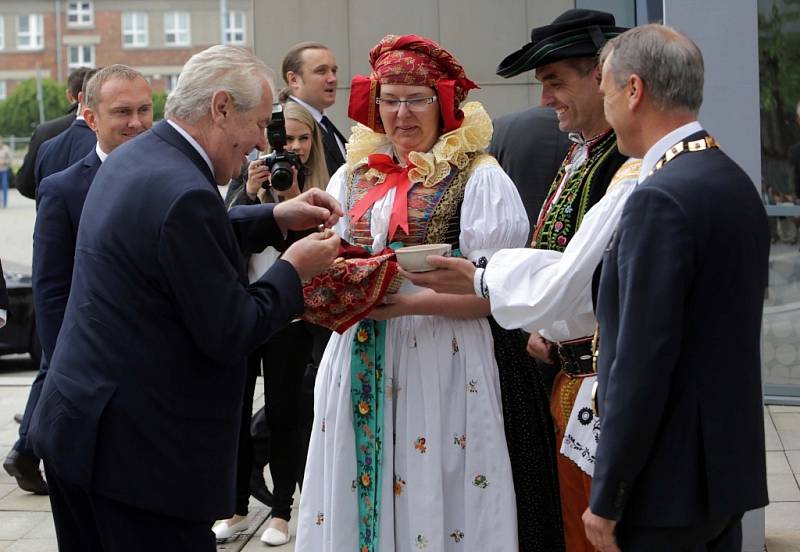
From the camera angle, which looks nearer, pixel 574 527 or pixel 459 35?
pixel 574 527

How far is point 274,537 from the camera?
5.18 metres

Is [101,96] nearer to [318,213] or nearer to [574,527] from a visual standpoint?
[318,213]

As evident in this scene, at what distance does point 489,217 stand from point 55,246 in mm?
1610

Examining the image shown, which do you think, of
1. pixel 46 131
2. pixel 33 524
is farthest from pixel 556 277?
pixel 46 131

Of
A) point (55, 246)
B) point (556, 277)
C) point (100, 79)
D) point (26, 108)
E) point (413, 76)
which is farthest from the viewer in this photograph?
point (26, 108)

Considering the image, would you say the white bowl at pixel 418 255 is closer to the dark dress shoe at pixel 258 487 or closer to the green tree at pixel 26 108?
the dark dress shoe at pixel 258 487

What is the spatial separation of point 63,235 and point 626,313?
8.07 ft

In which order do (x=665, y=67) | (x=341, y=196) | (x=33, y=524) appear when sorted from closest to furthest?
(x=665, y=67) → (x=341, y=196) → (x=33, y=524)

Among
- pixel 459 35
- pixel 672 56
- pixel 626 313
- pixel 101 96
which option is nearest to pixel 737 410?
pixel 626 313

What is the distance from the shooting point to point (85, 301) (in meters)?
2.90

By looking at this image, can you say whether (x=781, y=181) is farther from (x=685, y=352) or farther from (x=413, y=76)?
(x=685, y=352)

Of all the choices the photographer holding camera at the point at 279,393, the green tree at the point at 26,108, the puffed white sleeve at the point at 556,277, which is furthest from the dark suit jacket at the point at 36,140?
the green tree at the point at 26,108

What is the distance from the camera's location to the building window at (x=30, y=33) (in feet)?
247

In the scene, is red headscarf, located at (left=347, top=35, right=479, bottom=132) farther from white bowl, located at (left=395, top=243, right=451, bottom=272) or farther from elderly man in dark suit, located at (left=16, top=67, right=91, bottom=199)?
elderly man in dark suit, located at (left=16, top=67, right=91, bottom=199)
